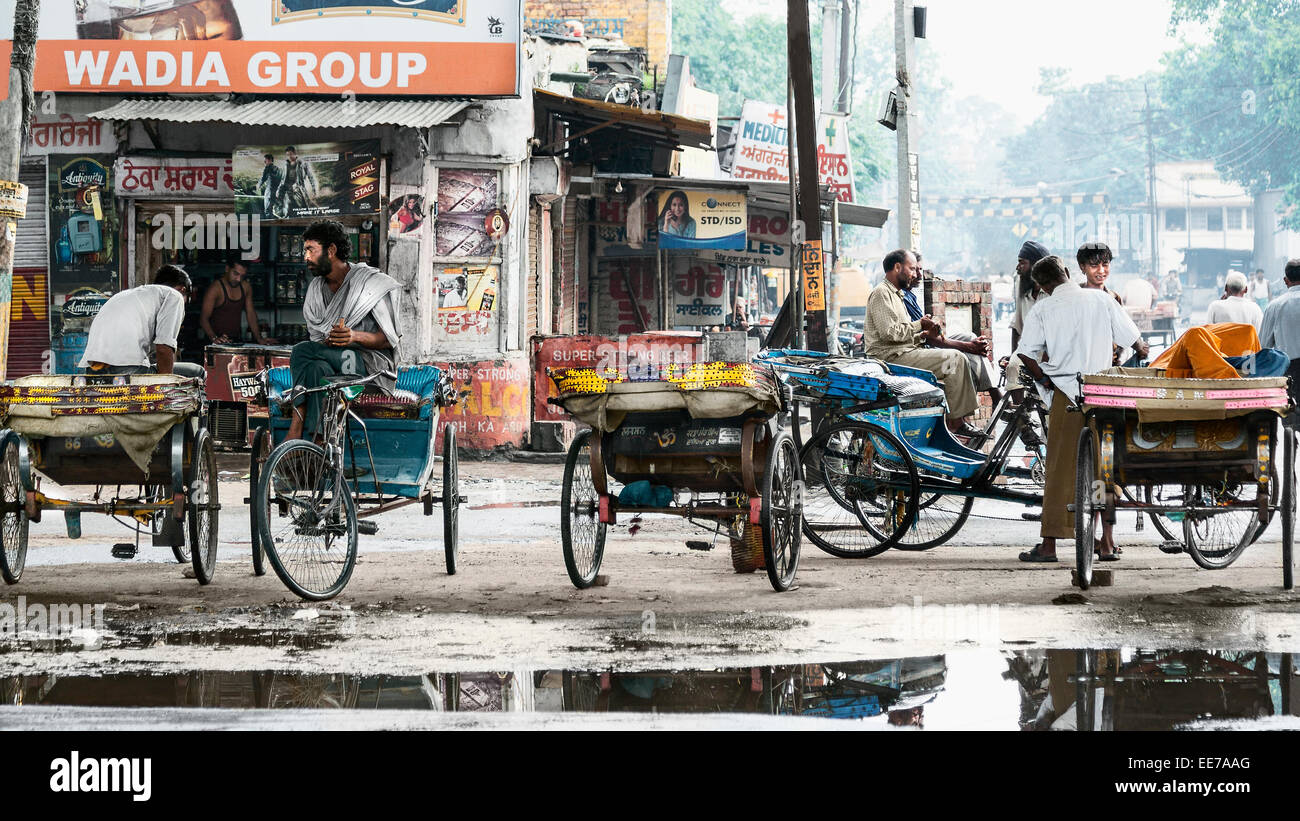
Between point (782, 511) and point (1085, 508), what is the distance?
154 cm

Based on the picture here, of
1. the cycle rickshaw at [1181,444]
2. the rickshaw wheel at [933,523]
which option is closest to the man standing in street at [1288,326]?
the rickshaw wheel at [933,523]

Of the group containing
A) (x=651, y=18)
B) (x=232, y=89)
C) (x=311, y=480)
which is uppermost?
(x=651, y=18)

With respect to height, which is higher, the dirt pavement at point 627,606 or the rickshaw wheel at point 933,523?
the rickshaw wheel at point 933,523

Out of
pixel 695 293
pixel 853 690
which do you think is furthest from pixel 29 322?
pixel 853 690

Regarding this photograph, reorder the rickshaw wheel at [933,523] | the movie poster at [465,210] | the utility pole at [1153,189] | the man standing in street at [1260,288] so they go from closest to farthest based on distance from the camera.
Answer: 1. the rickshaw wheel at [933,523]
2. the movie poster at [465,210]
3. the man standing in street at [1260,288]
4. the utility pole at [1153,189]

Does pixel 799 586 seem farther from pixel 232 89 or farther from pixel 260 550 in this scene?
pixel 232 89

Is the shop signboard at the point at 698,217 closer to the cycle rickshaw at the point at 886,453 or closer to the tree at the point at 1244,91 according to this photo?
the cycle rickshaw at the point at 886,453

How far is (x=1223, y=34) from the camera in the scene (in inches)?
2359

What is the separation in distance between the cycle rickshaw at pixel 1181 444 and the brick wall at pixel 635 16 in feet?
74.9

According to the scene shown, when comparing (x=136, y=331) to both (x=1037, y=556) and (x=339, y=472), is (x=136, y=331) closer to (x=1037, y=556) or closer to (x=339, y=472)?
(x=339, y=472)

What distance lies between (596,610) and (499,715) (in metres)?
2.07

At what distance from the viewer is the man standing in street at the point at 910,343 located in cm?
1017
